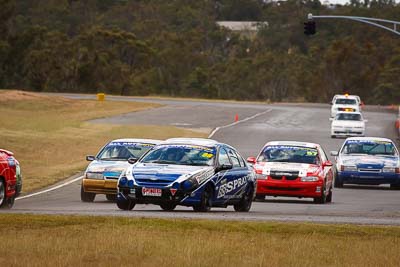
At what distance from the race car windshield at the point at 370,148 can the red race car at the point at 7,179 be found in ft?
44.0

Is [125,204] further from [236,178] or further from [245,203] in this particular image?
[245,203]

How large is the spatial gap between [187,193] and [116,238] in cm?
533

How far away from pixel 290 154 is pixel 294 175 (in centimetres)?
111

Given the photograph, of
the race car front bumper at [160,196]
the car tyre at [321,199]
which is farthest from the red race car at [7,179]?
the car tyre at [321,199]

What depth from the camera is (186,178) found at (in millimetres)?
18969

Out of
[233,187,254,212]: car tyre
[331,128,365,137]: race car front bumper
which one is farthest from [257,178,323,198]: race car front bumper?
[331,128,365,137]: race car front bumper

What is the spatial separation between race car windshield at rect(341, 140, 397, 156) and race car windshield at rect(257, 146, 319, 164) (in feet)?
18.4

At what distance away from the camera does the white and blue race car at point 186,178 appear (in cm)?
1892

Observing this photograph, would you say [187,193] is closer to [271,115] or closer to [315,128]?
[315,128]

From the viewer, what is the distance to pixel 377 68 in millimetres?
114000

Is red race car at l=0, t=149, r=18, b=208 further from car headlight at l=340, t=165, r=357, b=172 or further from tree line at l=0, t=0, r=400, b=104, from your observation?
tree line at l=0, t=0, r=400, b=104

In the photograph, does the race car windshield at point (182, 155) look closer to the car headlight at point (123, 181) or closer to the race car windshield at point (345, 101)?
the car headlight at point (123, 181)

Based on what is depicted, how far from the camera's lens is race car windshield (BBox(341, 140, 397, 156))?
1236 inches

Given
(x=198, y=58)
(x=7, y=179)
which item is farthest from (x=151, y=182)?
(x=198, y=58)
